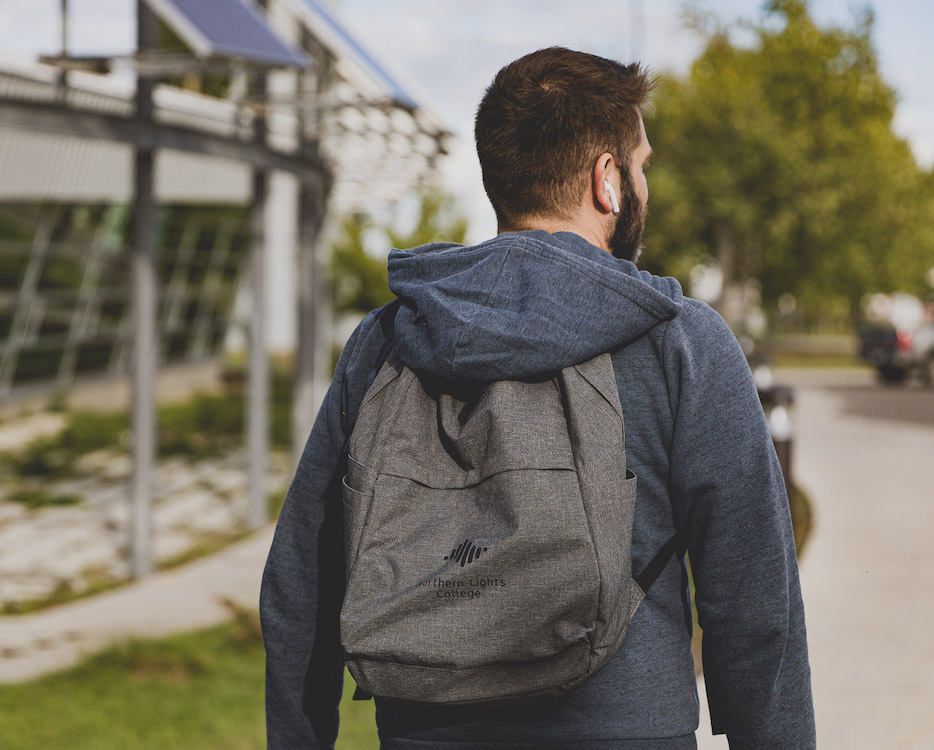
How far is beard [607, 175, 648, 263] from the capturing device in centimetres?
162

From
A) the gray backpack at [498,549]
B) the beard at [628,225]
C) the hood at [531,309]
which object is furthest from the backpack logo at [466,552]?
the beard at [628,225]

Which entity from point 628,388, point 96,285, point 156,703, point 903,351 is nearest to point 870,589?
point 156,703

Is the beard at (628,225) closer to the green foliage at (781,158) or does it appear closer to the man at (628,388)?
the man at (628,388)

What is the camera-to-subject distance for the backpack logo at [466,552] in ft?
4.57

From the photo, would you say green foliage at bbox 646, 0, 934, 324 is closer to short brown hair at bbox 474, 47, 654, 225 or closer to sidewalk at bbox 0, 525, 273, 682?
sidewalk at bbox 0, 525, 273, 682

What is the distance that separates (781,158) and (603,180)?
104ft

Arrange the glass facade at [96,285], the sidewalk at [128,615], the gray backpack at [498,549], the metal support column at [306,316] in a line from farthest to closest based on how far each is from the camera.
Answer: the glass facade at [96,285], the metal support column at [306,316], the sidewalk at [128,615], the gray backpack at [498,549]

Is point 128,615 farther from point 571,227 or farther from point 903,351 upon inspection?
point 903,351

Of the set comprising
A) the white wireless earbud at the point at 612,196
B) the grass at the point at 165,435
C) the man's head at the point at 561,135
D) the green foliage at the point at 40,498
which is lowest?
the grass at the point at 165,435

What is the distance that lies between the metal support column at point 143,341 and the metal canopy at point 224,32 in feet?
2.77

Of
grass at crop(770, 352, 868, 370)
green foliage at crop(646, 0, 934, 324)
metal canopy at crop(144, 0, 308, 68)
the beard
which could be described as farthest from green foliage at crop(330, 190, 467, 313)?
grass at crop(770, 352, 868, 370)

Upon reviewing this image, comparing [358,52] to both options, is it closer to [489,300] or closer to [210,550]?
[210,550]

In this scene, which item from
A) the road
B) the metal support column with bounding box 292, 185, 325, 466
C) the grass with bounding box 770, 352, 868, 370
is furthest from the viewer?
the grass with bounding box 770, 352, 868, 370

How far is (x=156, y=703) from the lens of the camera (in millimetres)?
4434
